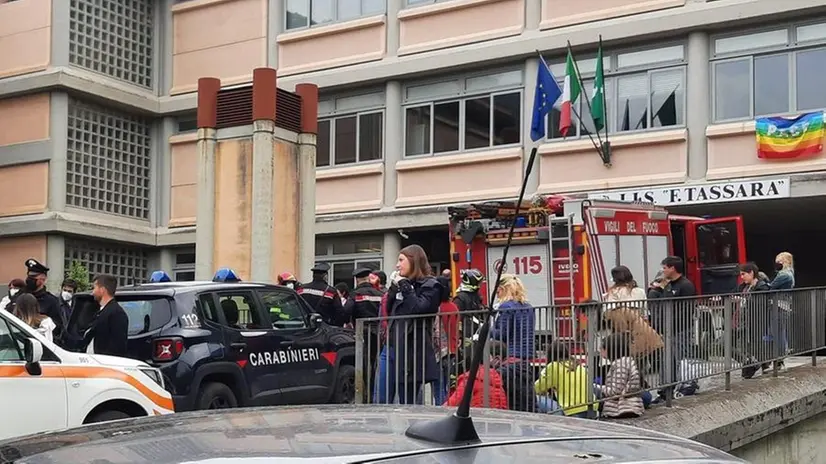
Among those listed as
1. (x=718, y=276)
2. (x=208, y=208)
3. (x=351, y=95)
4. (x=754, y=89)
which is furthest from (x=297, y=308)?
(x=351, y=95)

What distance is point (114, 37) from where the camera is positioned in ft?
83.6

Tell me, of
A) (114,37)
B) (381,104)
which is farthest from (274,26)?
(114,37)

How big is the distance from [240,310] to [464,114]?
43.9 feet

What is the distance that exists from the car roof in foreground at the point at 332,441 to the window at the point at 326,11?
2135cm

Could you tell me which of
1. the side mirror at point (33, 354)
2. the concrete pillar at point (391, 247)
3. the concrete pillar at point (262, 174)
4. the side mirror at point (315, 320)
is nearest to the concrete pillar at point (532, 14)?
the concrete pillar at point (391, 247)

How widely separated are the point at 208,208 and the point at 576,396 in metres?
10.2

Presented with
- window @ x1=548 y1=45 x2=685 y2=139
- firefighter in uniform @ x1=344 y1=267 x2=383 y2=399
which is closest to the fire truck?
firefighter in uniform @ x1=344 y1=267 x2=383 y2=399

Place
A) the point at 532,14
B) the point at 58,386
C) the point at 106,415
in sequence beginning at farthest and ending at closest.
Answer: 1. the point at 532,14
2. the point at 106,415
3. the point at 58,386

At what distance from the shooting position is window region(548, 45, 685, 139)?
64.4ft

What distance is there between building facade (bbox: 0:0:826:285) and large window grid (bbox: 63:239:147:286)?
5 cm

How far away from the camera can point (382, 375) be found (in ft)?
23.7

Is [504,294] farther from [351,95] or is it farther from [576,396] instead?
[351,95]

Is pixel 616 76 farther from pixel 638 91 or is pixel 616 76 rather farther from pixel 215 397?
pixel 215 397

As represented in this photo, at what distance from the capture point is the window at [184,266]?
26266 mm
